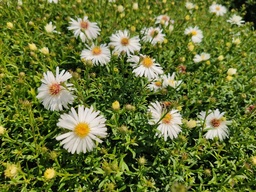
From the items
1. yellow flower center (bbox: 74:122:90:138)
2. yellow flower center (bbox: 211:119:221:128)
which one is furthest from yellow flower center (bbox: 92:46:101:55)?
yellow flower center (bbox: 211:119:221:128)

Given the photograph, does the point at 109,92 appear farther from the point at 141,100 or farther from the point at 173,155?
the point at 173,155

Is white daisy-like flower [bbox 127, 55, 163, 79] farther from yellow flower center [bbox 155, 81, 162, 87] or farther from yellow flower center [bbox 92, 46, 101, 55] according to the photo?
yellow flower center [bbox 92, 46, 101, 55]

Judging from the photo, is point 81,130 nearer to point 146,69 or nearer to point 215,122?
point 146,69

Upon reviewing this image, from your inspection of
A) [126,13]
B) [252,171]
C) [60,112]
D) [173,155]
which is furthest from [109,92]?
[252,171]

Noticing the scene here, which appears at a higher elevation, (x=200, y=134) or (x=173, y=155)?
(x=200, y=134)

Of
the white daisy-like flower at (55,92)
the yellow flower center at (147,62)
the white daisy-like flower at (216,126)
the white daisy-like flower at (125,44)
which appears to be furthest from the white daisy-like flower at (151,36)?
the white daisy-like flower at (55,92)

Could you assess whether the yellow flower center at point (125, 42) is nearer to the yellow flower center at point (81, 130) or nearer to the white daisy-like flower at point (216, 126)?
the white daisy-like flower at point (216, 126)

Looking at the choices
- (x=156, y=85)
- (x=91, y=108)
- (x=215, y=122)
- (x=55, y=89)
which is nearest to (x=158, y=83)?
(x=156, y=85)

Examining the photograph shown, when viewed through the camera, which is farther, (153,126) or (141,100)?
(141,100)
